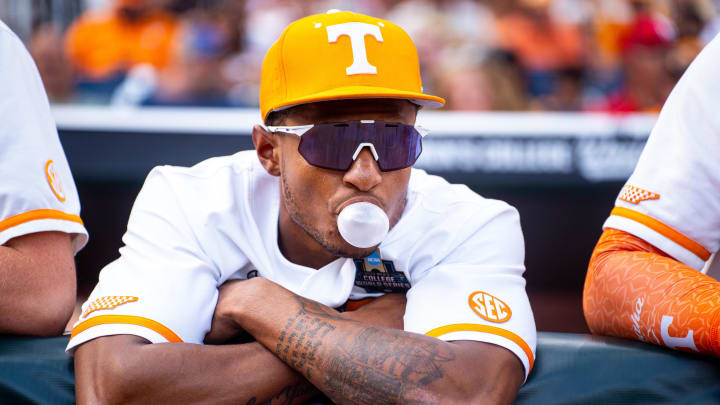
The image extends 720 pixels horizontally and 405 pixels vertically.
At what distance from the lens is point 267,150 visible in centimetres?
224

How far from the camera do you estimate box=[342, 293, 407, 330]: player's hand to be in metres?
2.01

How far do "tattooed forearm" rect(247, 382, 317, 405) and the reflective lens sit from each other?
0.58 m

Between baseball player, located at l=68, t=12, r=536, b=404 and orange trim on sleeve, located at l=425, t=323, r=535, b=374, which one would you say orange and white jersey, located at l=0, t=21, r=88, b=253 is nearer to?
baseball player, located at l=68, t=12, r=536, b=404

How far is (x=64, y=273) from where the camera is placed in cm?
208

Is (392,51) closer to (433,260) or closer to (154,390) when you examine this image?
(433,260)

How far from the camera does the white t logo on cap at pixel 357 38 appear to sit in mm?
2010

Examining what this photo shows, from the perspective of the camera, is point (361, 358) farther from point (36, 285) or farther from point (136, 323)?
point (36, 285)

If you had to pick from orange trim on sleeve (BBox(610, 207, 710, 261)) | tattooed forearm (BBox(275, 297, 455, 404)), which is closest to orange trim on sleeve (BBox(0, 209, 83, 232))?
tattooed forearm (BBox(275, 297, 455, 404))

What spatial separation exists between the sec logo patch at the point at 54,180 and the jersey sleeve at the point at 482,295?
1.06 m

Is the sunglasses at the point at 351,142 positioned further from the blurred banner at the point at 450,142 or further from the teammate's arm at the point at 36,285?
the blurred banner at the point at 450,142

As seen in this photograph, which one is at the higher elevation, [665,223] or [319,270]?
[665,223]

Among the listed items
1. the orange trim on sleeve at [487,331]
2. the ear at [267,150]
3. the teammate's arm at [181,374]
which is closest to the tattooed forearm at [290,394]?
the teammate's arm at [181,374]

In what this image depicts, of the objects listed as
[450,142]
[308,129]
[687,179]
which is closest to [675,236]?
[687,179]

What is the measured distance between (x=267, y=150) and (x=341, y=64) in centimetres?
39
